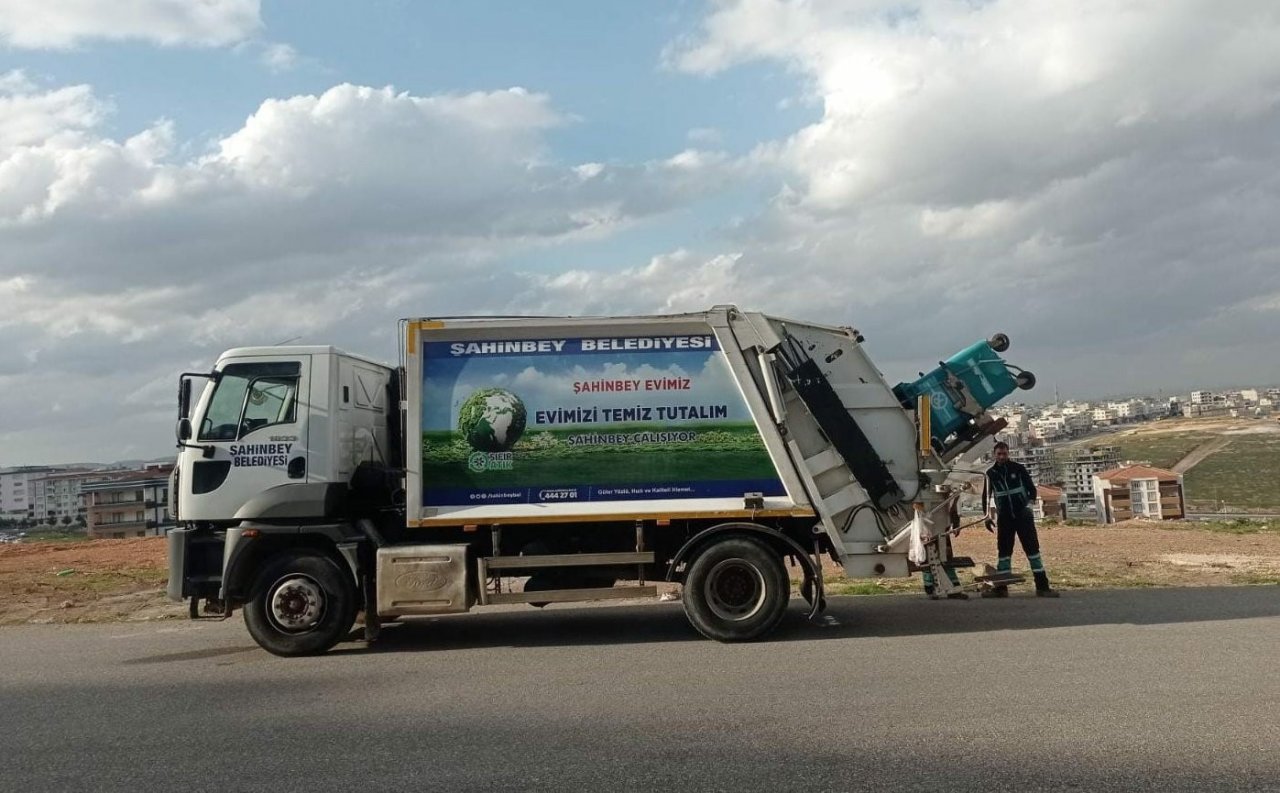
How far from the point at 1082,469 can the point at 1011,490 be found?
55712mm

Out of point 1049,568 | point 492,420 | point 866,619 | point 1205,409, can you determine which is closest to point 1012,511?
point 866,619

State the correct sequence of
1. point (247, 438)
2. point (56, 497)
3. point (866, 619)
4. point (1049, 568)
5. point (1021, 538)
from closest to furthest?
point (247, 438) → point (866, 619) → point (1021, 538) → point (1049, 568) → point (56, 497)

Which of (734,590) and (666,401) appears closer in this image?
(734,590)

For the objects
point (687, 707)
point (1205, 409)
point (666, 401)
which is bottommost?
point (687, 707)

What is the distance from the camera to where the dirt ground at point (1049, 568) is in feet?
41.4

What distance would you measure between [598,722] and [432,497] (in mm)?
3690

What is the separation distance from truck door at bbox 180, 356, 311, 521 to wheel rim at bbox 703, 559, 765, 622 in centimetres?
392

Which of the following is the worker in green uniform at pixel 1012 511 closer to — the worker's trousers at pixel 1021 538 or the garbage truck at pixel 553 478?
the worker's trousers at pixel 1021 538

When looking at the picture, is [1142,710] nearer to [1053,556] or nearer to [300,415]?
[300,415]

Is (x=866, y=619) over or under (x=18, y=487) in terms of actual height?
under

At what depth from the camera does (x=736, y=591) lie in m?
9.16

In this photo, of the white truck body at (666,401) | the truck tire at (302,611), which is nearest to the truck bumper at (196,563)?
the truck tire at (302,611)

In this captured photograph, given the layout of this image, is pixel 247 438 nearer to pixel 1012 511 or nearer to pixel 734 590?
pixel 734 590

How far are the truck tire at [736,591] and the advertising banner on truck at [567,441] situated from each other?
568 millimetres
